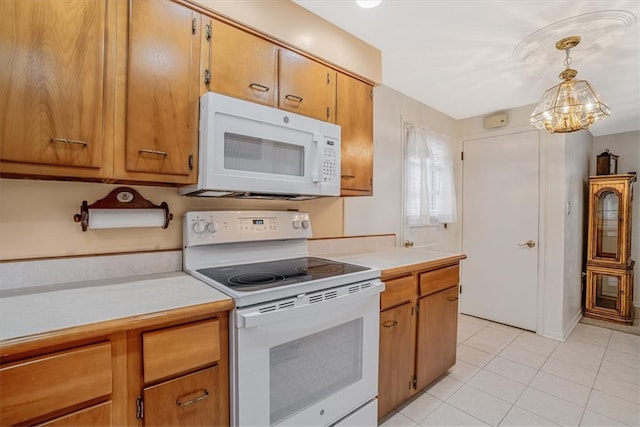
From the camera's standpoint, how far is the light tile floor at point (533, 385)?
179 cm

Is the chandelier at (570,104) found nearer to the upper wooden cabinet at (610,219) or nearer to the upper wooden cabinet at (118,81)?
the upper wooden cabinet at (118,81)

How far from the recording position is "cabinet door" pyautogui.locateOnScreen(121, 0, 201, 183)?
115 centimetres

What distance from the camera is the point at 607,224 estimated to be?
3.51 metres

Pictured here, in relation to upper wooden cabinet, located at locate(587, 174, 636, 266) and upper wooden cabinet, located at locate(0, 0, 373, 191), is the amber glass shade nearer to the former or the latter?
upper wooden cabinet, located at locate(0, 0, 373, 191)

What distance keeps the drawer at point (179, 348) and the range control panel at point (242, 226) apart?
1.84 feet

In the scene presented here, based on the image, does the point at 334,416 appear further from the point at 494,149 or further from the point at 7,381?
the point at 494,149

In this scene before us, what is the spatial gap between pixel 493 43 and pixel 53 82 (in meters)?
2.33

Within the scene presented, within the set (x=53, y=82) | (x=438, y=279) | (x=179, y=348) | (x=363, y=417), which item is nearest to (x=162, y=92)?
(x=53, y=82)

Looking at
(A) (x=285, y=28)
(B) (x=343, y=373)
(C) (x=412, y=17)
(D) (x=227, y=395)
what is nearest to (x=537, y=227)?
(C) (x=412, y=17)

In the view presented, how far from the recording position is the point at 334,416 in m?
1.37

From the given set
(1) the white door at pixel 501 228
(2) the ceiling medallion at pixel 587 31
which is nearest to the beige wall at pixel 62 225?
(2) the ceiling medallion at pixel 587 31

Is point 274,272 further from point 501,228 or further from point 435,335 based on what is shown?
point 501,228

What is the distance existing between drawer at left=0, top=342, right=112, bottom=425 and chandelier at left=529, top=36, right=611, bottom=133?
2.66m

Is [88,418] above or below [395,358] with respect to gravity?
above
